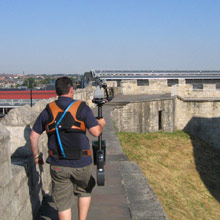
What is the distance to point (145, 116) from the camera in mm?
16500

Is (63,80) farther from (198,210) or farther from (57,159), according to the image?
(198,210)

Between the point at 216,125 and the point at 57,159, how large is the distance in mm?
17228

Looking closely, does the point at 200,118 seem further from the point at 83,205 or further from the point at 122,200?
the point at 83,205

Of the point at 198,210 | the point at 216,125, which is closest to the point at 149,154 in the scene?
the point at 198,210

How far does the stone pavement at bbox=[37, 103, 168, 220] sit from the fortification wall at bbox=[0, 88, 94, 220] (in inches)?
14.5

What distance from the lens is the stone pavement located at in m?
3.98

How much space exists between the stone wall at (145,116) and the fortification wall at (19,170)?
1100 centimetres

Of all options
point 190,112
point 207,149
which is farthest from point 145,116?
point 190,112

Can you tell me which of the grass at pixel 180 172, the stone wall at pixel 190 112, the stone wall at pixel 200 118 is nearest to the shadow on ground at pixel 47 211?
the grass at pixel 180 172

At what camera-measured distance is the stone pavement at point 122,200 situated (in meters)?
3.98

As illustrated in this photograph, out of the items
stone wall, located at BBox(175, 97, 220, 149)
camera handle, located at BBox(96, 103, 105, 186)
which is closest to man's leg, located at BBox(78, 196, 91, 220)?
camera handle, located at BBox(96, 103, 105, 186)

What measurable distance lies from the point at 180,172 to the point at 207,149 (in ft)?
21.8

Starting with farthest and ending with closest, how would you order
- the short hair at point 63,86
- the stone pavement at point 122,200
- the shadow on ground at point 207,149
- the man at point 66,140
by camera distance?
the shadow on ground at point 207,149
the stone pavement at point 122,200
the short hair at point 63,86
the man at point 66,140

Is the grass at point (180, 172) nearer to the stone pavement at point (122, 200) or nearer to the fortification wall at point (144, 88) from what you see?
the stone pavement at point (122, 200)
